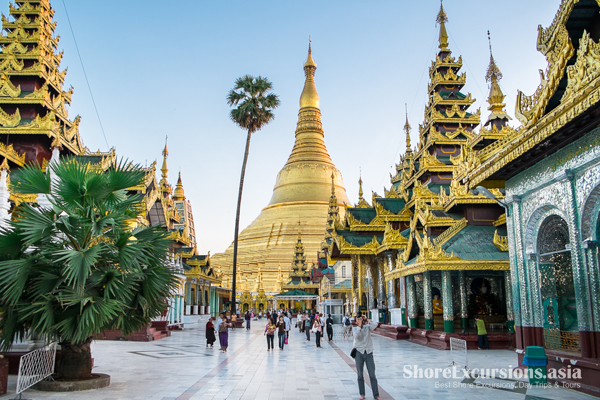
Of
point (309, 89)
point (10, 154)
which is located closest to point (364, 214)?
point (10, 154)

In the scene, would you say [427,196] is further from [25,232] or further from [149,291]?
[25,232]

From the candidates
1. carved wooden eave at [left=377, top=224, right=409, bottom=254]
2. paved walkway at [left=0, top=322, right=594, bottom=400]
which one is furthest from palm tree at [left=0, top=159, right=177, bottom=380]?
carved wooden eave at [left=377, top=224, right=409, bottom=254]

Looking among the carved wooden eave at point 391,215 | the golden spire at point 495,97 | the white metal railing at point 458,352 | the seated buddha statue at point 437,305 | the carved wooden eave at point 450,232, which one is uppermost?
the golden spire at point 495,97

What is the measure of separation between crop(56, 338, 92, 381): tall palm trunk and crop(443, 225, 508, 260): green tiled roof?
11628 mm

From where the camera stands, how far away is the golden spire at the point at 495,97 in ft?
56.3

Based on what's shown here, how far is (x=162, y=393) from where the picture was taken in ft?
29.2

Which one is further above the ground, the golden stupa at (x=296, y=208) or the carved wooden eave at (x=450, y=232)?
the golden stupa at (x=296, y=208)

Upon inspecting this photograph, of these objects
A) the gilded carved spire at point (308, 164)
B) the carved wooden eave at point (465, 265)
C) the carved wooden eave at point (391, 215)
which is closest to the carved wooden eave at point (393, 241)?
the carved wooden eave at point (391, 215)

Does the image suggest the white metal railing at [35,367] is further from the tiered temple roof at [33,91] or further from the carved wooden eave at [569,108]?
the tiered temple roof at [33,91]

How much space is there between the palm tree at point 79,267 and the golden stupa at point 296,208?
51.1 metres

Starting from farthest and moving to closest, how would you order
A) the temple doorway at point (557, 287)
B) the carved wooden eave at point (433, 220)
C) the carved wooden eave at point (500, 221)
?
the carved wooden eave at point (433, 220) → the carved wooden eave at point (500, 221) → the temple doorway at point (557, 287)

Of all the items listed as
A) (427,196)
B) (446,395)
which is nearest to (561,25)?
(446,395)

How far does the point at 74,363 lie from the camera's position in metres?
9.58

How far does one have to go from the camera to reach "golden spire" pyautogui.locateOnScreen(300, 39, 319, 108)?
234 feet
